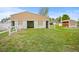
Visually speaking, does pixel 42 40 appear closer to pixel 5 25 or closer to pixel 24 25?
pixel 24 25

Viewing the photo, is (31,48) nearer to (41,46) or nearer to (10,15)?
(41,46)

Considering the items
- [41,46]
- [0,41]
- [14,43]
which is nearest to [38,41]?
[41,46]

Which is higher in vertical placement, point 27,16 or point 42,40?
point 27,16

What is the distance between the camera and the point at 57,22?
176cm

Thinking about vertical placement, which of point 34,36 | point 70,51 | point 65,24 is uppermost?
point 65,24

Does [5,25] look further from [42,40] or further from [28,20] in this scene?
[42,40]

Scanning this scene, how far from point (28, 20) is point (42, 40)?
0.24 meters

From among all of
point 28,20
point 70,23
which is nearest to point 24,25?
point 28,20

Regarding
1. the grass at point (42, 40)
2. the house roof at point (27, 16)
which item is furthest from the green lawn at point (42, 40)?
the house roof at point (27, 16)

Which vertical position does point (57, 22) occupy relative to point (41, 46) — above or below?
above

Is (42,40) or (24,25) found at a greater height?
(24,25)

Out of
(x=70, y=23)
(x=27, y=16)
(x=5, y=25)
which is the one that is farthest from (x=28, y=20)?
(x=70, y=23)

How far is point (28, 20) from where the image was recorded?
1.78 meters

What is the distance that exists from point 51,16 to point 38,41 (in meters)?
0.28
